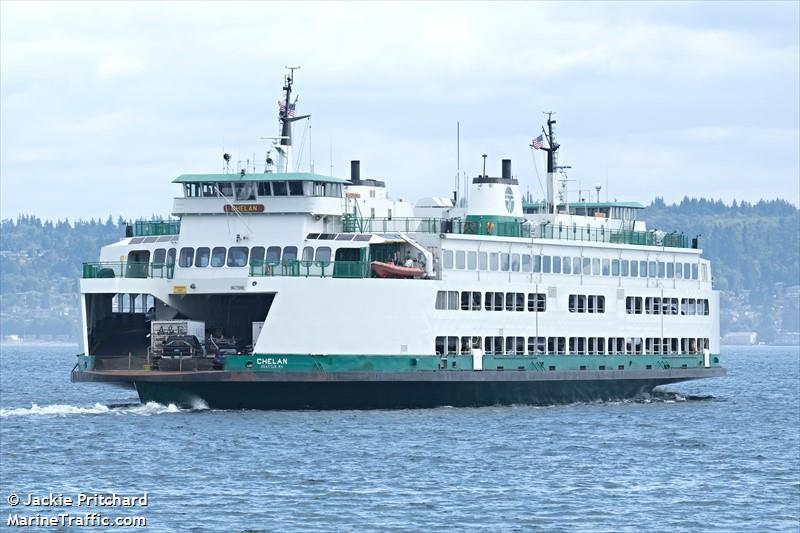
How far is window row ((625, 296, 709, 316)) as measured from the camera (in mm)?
63719

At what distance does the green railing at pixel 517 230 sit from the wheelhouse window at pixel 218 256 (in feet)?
15.6

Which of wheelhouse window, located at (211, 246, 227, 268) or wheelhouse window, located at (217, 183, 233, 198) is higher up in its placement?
wheelhouse window, located at (217, 183, 233, 198)

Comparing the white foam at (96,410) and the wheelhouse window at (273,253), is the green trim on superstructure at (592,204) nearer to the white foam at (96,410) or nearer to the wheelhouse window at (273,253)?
the wheelhouse window at (273,253)

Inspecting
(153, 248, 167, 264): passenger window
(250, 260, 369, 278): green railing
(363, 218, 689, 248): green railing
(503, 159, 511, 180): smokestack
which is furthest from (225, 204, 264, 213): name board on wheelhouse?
(503, 159, 511, 180): smokestack

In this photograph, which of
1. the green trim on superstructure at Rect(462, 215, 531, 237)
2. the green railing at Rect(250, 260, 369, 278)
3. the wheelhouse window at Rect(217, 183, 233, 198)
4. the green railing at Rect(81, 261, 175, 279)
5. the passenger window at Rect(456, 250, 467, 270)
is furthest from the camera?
the green trim on superstructure at Rect(462, 215, 531, 237)

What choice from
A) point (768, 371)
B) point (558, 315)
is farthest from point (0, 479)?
point (768, 371)

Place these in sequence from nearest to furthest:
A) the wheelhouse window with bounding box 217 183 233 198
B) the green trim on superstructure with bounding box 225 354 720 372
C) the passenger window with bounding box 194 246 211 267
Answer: the green trim on superstructure with bounding box 225 354 720 372, the passenger window with bounding box 194 246 211 267, the wheelhouse window with bounding box 217 183 233 198

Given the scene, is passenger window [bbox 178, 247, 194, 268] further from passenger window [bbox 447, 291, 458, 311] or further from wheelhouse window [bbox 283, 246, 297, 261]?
passenger window [bbox 447, 291, 458, 311]

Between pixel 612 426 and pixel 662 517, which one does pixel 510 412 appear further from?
pixel 662 517

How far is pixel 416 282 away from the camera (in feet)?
175

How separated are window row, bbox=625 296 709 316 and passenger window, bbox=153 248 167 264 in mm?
17914

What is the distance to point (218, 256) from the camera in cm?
5428

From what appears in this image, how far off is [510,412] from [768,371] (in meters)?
74.1

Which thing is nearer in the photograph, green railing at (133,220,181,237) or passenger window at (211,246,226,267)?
passenger window at (211,246,226,267)
